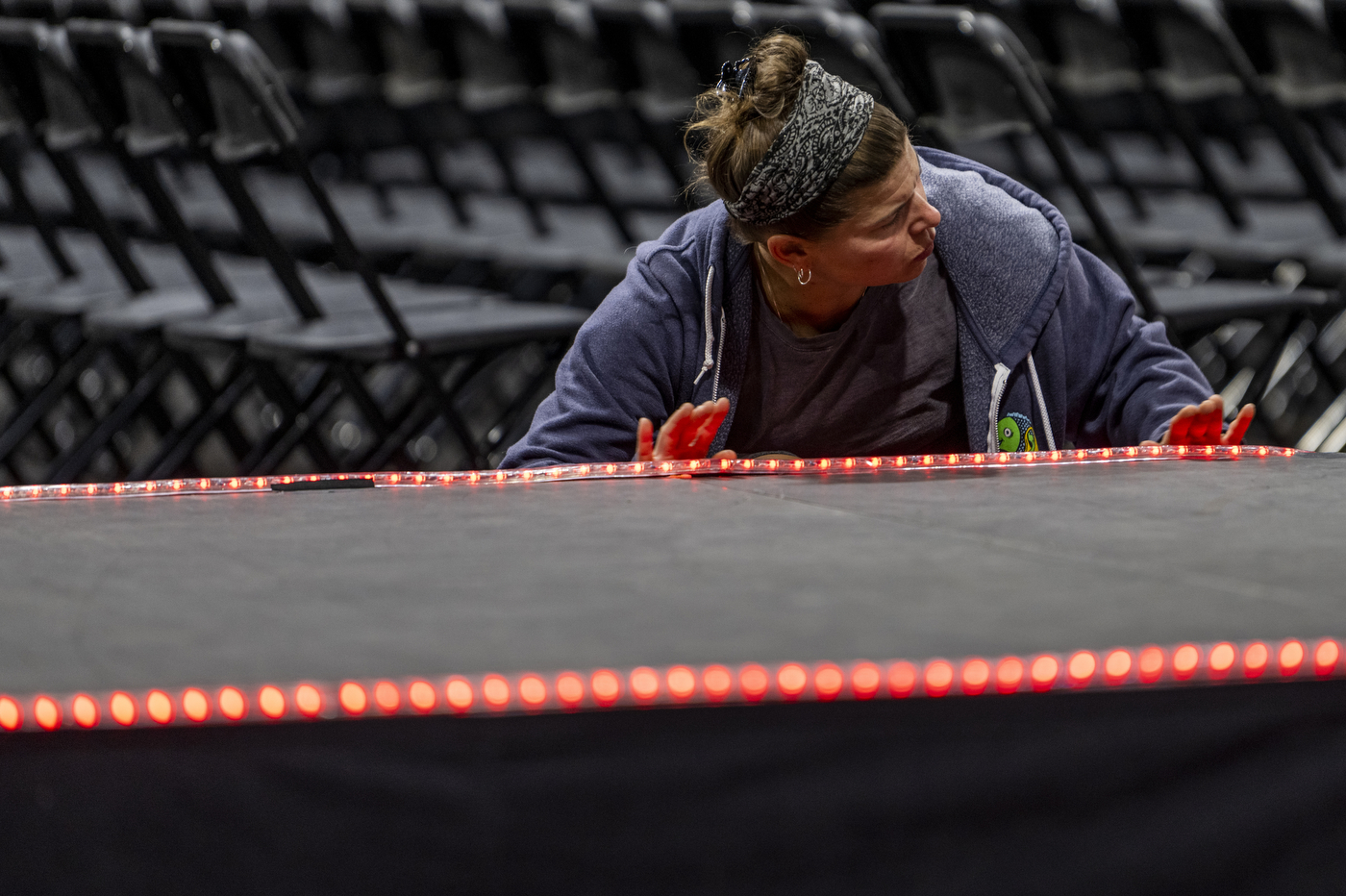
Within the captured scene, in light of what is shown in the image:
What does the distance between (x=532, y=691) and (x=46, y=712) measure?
219 millimetres

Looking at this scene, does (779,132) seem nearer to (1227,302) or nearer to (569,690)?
(569,690)

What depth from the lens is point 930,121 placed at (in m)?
2.55

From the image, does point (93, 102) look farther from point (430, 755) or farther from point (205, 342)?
point (430, 755)

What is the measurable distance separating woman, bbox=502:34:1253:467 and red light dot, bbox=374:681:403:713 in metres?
0.88

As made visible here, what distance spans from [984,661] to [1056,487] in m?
0.53

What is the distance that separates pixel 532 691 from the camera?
25.7 inches

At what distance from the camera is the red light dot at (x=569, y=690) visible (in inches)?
25.7

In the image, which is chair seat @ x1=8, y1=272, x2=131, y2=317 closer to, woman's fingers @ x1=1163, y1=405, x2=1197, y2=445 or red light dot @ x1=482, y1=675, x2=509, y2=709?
woman's fingers @ x1=1163, y1=405, x2=1197, y2=445

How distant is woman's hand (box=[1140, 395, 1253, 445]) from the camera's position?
1423 millimetres

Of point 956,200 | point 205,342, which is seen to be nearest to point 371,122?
point 205,342

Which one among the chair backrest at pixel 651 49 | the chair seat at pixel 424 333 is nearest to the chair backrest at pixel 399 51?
the chair backrest at pixel 651 49

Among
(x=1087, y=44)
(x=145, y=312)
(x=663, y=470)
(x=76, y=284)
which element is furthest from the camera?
(x=76, y=284)

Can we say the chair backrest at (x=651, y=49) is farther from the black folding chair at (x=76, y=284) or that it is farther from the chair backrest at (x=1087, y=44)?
the black folding chair at (x=76, y=284)

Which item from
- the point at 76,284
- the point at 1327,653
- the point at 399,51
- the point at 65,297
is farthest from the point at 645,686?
the point at 399,51
